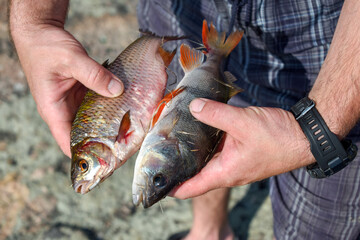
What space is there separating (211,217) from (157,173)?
1.49 meters

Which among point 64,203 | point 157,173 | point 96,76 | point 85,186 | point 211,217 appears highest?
point 96,76

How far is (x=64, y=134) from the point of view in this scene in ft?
6.20

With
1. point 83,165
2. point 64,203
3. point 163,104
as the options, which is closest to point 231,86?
point 163,104

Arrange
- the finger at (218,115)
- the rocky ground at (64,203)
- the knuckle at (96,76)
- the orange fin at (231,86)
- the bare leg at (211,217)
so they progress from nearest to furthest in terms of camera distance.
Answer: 1. the finger at (218,115)
2. the knuckle at (96,76)
3. the orange fin at (231,86)
4. the bare leg at (211,217)
5. the rocky ground at (64,203)

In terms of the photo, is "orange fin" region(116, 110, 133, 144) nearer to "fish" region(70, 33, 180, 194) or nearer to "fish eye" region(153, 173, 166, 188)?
"fish" region(70, 33, 180, 194)

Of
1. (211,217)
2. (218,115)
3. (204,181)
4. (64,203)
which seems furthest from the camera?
(64,203)

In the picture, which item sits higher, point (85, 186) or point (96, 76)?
point (96, 76)

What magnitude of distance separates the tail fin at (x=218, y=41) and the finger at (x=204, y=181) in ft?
2.07

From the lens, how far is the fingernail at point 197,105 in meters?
1.51

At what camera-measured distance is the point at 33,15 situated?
186 centimetres

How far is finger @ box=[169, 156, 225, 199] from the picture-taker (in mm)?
1589

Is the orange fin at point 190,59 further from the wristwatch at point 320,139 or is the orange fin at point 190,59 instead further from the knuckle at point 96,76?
the wristwatch at point 320,139

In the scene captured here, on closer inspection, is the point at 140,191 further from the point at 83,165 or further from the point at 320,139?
the point at 320,139

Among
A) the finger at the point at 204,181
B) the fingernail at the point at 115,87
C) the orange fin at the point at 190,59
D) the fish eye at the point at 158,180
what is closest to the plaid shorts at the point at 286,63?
the orange fin at the point at 190,59
